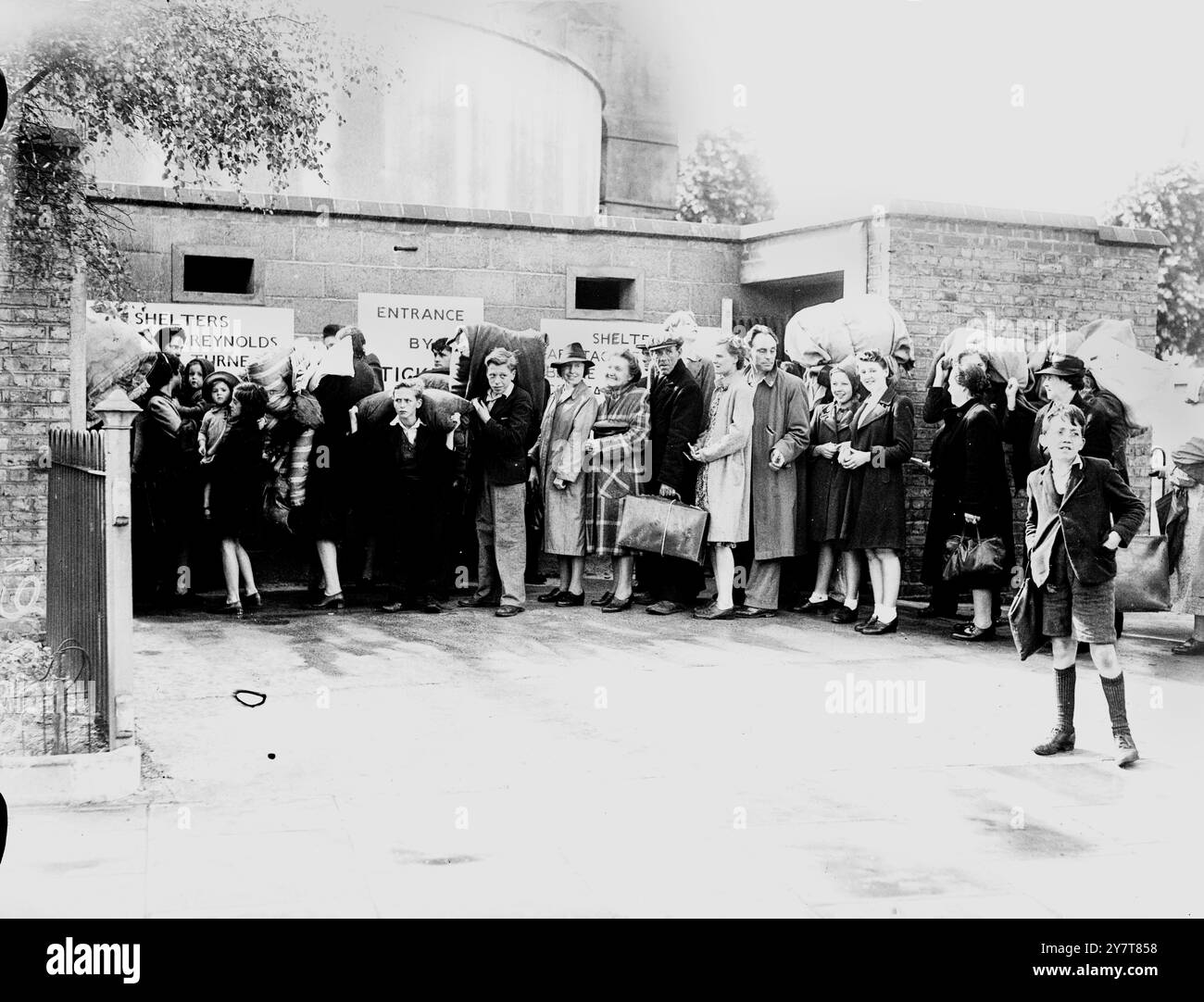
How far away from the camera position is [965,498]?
1045 cm

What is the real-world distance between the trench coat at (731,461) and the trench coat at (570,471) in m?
0.98

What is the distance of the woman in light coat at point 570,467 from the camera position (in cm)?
1154

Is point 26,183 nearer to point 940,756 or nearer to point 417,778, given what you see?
point 417,778

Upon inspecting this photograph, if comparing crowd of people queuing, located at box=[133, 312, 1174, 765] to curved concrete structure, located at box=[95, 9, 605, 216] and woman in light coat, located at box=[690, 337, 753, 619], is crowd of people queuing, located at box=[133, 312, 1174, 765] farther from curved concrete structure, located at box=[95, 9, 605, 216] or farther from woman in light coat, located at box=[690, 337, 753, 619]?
curved concrete structure, located at box=[95, 9, 605, 216]

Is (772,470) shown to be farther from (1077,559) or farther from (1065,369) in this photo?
(1077,559)

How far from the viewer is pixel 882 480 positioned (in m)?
10.8

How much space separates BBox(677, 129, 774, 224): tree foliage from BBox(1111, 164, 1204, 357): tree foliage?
20591 millimetres

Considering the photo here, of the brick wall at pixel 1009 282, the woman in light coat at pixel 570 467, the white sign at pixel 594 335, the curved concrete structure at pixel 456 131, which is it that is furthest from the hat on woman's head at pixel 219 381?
the curved concrete structure at pixel 456 131

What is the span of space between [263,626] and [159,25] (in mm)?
4249

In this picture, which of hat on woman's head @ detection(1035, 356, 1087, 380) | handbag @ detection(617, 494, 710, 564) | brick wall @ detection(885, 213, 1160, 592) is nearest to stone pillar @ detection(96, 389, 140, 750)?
hat on woman's head @ detection(1035, 356, 1087, 380)

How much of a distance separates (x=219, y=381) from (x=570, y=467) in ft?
9.05

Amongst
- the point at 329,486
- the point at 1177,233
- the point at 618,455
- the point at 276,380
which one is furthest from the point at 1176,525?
the point at 1177,233

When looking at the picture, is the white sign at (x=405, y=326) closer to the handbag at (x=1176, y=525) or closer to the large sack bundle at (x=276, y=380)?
the large sack bundle at (x=276, y=380)

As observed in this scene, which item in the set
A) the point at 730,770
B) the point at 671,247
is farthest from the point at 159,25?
the point at 671,247
